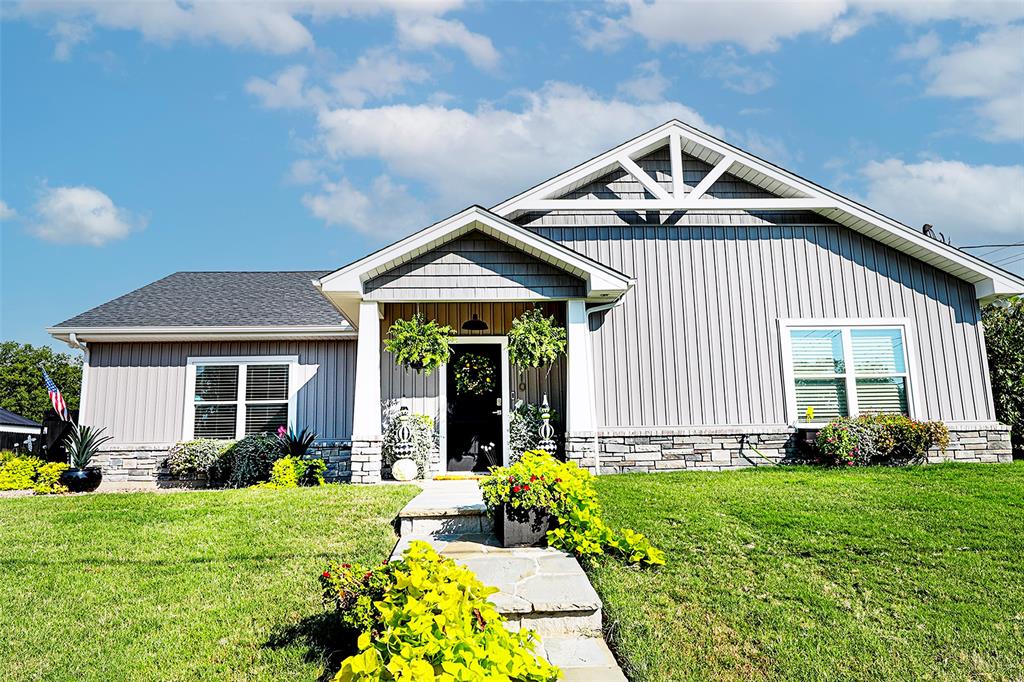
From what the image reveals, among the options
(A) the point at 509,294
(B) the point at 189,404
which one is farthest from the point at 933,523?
(B) the point at 189,404

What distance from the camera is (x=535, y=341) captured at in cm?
892

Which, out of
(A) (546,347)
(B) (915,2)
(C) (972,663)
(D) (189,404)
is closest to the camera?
(C) (972,663)

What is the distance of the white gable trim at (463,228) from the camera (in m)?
8.80

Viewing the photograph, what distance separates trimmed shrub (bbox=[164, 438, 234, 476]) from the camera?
1062 centimetres

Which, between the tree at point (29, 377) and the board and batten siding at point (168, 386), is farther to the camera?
the tree at point (29, 377)

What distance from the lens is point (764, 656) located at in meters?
3.65

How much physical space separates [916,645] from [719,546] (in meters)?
1.63

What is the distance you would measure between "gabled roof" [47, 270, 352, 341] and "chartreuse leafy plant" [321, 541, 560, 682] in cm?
842

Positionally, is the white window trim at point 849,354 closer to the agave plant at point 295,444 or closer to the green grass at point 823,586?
the green grass at point 823,586

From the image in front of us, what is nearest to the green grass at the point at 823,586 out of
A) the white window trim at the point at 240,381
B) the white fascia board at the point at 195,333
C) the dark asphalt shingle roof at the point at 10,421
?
the white fascia board at the point at 195,333

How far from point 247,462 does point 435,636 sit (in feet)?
28.1

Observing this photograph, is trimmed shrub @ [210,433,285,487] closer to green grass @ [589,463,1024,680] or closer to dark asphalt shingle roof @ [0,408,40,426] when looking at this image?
green grass @ [589,463,1024,680]

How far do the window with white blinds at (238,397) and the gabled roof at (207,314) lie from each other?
1.96 feet

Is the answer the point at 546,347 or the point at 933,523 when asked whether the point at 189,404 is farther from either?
the point at 933,523
